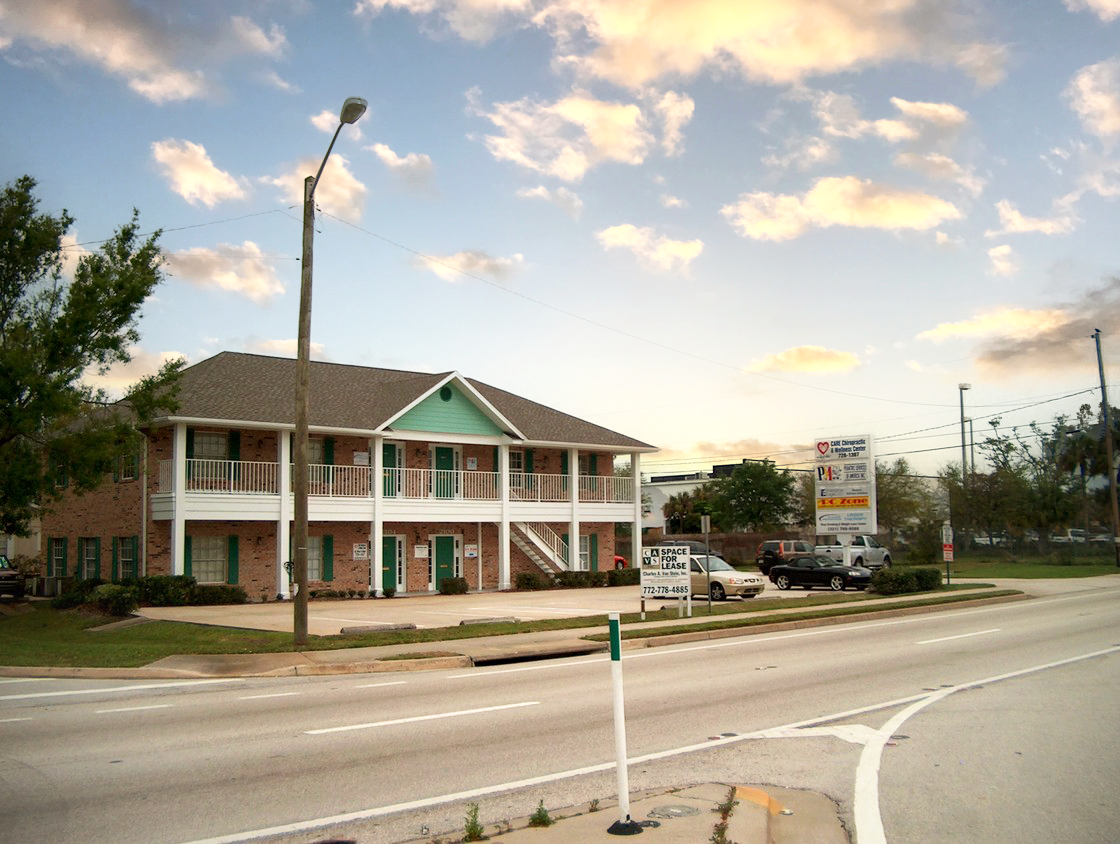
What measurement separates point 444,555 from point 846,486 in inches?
648

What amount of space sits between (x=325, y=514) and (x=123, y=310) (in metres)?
9.90

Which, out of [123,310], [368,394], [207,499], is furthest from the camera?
[368,394]

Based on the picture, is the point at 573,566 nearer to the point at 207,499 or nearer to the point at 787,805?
the point at 207,499

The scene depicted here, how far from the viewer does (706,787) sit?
6953mm

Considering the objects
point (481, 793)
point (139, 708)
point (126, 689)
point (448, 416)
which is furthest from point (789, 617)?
point (448, 416)

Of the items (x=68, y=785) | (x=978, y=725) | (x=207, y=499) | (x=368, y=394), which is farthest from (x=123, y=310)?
(x=978, y=725)

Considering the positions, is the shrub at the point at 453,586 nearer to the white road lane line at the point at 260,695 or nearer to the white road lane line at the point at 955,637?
the white road lane line at the point at 955,637

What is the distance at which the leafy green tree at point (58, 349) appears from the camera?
80.0 feet

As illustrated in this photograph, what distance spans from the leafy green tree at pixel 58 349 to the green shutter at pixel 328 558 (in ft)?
28.2

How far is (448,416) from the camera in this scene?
37.2 m

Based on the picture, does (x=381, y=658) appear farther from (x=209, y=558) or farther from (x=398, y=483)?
(x=398, y=483)

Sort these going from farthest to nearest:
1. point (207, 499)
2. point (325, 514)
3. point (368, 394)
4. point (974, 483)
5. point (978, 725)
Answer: point (974, 483) → point (368, 394) → point (325, 514) → point (207, 499) → point (978, 725)

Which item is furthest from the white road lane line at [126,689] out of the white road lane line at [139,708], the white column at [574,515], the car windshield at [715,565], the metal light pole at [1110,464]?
the metal light pole at [1110,464]

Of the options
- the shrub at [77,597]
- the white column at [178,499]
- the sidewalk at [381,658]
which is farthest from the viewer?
the white column at [178,499]
